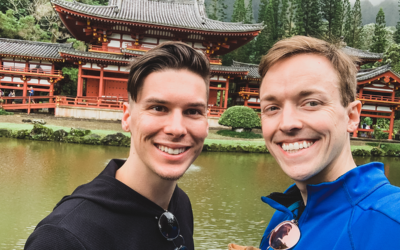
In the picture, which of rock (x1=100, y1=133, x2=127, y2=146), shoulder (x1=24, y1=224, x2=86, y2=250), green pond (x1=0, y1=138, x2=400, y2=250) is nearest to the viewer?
shoulder (x1=24, y1=224, x2=86, y2=250)

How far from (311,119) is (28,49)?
2088cm

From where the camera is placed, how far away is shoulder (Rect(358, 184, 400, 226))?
983 mm

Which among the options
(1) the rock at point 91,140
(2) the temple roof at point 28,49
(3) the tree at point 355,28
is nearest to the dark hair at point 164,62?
(1) the rock at point 91,140

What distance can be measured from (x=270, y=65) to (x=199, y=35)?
17.4 meters

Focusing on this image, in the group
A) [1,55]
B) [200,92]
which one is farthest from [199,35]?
[200,92]

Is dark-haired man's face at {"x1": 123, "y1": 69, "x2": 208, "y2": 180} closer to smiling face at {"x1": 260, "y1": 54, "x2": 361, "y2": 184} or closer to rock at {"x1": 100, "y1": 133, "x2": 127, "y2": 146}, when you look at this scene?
smiling face at {"x1": 260, "y1": 54, "x2": 361, "y2": 184}

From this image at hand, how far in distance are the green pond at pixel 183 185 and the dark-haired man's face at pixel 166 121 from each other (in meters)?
2.97

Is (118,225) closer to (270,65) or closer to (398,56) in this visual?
(270,65)

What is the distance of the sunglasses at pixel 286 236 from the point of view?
4.30 ft

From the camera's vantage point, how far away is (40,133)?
37.1 feet

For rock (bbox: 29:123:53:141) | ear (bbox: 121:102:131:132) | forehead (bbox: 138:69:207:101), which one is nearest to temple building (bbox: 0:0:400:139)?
rock (bbox: 29:123:53:141)

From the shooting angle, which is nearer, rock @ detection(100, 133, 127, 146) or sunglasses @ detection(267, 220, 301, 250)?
sunglasses @ detection(267, 220, 301, 250)

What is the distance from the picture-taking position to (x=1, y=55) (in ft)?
Answer: 57.4

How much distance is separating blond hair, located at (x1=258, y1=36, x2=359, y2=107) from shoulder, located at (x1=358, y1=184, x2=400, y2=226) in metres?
0.47
